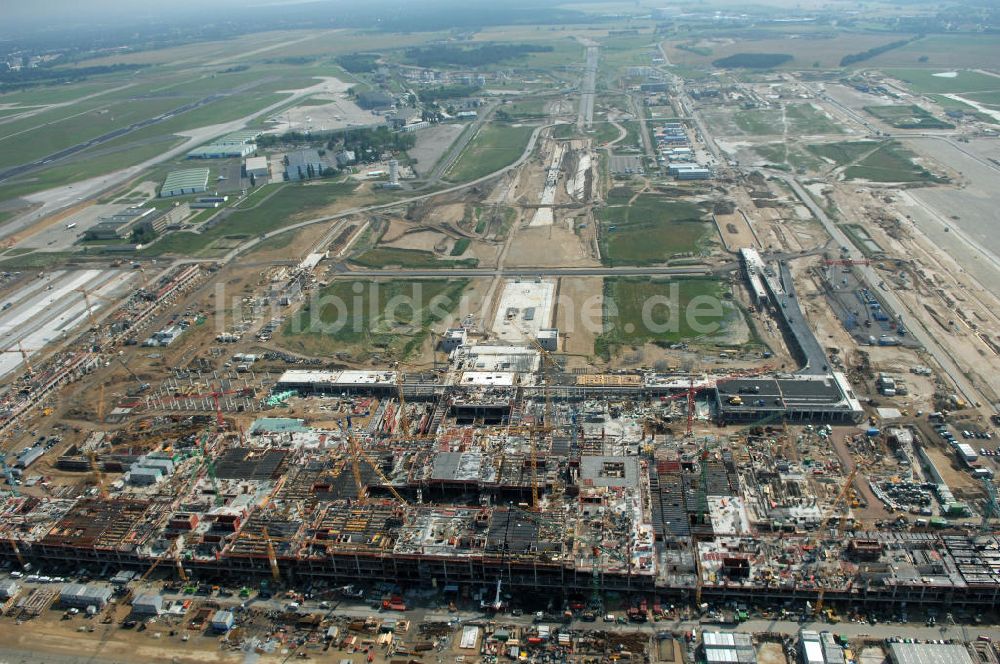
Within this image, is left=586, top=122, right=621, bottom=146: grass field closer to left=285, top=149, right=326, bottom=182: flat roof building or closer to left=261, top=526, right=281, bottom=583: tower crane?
left=285, top=149, right=326, bottom=182: flat roof building

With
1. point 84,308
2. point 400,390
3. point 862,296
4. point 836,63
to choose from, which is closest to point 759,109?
point 836,63

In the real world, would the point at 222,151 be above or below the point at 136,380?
above

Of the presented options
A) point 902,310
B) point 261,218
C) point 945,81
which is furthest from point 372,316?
point 945,81

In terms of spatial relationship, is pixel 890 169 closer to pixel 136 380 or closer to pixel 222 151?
pixel 136 380

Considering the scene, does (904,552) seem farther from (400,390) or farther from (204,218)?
(204,218)

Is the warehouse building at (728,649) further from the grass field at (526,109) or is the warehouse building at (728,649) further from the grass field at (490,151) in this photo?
the grass field at (526,109)
